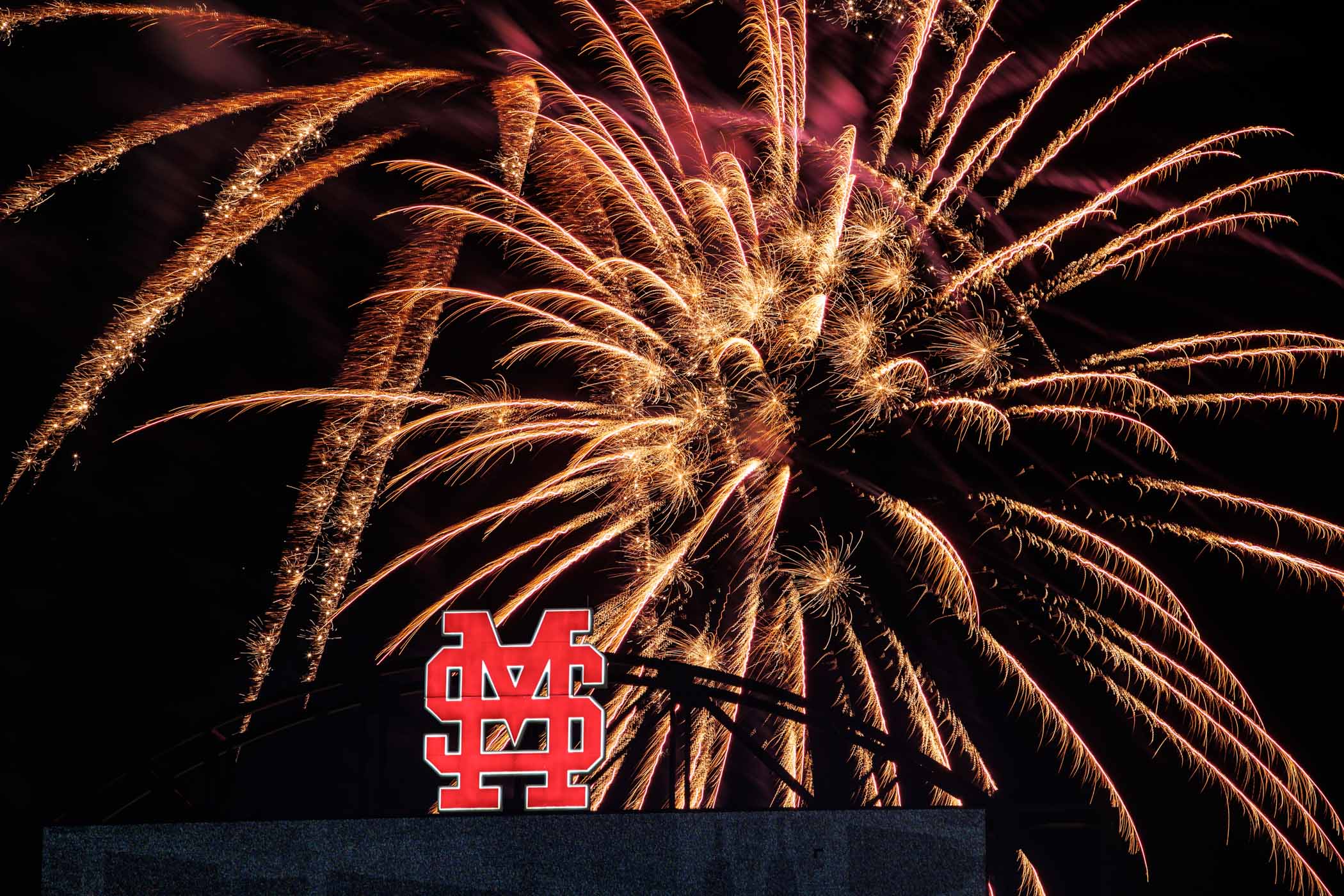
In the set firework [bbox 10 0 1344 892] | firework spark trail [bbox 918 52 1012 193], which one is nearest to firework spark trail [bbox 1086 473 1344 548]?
firework [bbox 10 0 1344 892]

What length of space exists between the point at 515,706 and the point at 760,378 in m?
5.02

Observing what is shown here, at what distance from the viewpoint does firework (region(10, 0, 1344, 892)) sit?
13.4 meters

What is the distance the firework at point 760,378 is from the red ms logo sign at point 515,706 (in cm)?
132

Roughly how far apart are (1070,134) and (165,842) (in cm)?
Result: 1271

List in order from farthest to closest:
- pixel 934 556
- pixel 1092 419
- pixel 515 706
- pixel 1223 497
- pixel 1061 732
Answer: pixel 1061 732, pixel 934 556, pixel 1092 419, pixel 1223 497, pixel 515 706

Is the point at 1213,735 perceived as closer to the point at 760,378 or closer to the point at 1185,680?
the point at 1185,680

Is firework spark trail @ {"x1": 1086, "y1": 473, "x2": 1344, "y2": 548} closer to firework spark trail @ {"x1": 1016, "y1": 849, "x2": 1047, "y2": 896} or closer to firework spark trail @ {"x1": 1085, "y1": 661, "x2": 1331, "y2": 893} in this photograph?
firework spark trail @ {"x1": 1085, "y1": 661, "x2": 1331, "y2": 893}

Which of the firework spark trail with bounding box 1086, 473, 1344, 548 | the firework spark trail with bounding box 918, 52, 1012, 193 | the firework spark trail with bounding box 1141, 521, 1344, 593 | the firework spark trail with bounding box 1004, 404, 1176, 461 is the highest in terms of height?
the firework spark trail with bounding box 918, 52, 1012, 193

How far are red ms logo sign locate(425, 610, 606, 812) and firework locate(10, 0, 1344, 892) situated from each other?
1.32m

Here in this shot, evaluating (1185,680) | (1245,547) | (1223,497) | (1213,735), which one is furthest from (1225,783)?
(1223,497)

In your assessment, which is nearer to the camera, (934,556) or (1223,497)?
(1223,497)

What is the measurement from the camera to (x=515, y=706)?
12.9m

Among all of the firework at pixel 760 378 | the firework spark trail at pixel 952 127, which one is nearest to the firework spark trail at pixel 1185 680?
the firework at pixel 760 378

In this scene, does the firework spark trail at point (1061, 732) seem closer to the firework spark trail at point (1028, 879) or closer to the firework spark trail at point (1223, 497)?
the firework spark trail at point (1028, 879)
